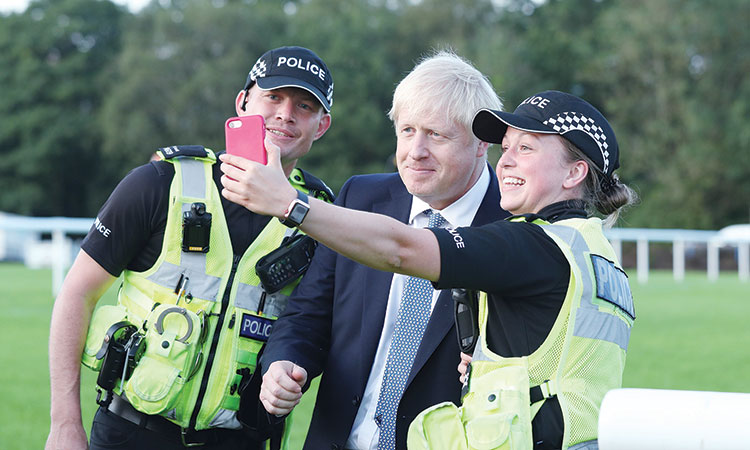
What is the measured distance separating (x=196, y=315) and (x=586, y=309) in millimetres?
1677

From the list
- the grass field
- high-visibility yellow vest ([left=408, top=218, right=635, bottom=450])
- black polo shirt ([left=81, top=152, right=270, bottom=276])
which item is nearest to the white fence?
the grass field

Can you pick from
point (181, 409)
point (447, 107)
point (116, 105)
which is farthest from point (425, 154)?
point (116, 105)

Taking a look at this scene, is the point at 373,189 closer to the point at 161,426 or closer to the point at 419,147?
the point at 419,147

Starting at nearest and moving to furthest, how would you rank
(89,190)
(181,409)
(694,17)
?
(181,409) → (694,17) → (89,190)

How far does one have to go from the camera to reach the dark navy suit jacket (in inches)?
131

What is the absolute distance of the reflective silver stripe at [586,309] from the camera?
261 centimetres

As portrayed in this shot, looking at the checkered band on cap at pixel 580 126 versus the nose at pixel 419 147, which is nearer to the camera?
the checkered band on cap at pixel 580 126

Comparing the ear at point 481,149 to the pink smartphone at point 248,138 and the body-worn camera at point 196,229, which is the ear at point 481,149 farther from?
the pink smartphone at point 248,138

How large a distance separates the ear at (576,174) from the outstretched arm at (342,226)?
0.60 m

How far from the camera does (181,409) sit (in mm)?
3662

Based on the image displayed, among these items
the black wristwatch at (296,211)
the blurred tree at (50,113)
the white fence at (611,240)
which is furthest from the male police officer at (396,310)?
the blurred tree at (50,113)

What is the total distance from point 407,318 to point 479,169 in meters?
0.70

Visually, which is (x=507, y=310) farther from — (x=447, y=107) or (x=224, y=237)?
(x=224, y=237)

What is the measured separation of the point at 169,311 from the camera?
367 centimetres
